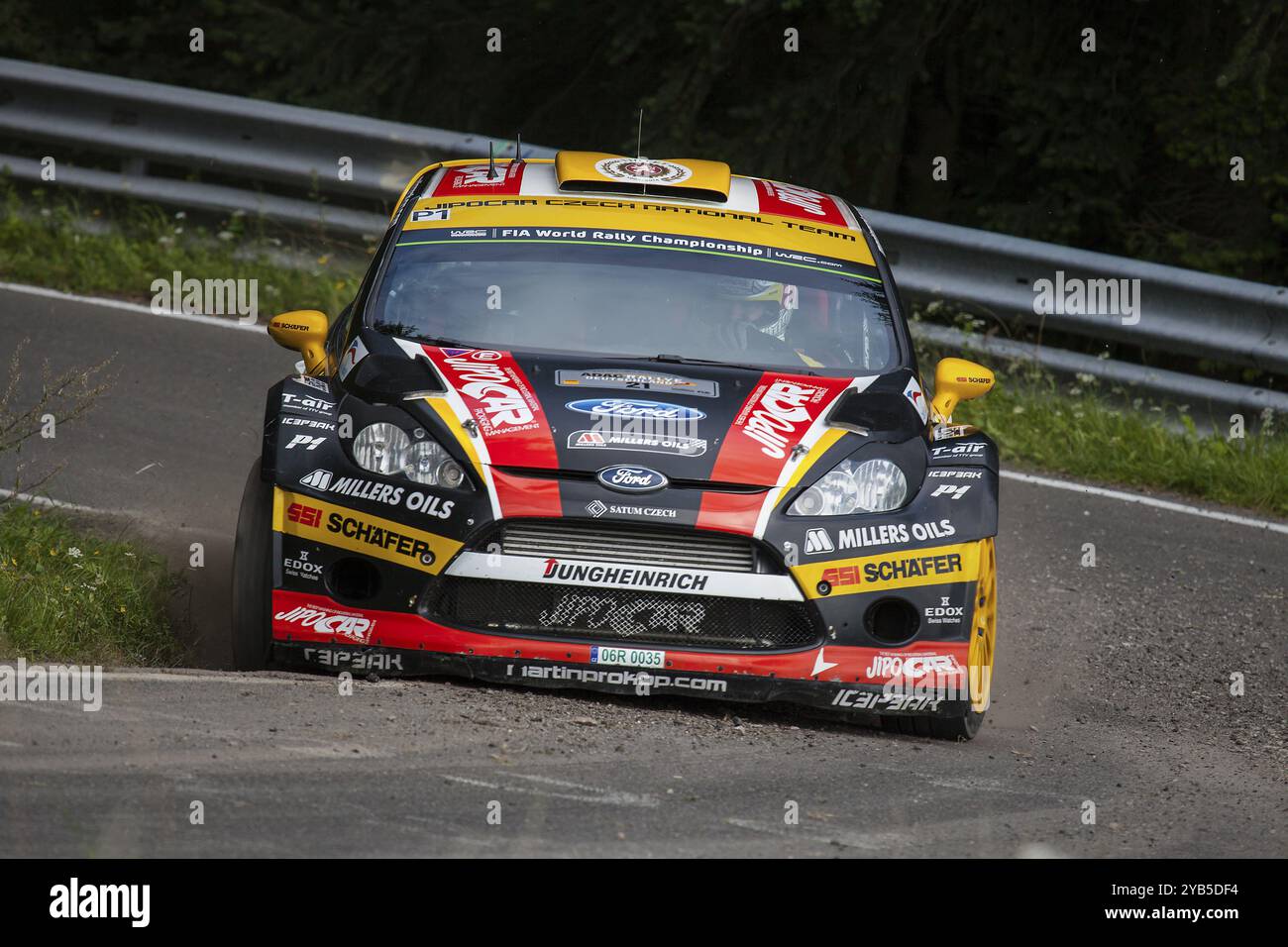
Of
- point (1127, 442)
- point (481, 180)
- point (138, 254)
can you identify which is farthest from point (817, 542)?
→ point (138, 254)

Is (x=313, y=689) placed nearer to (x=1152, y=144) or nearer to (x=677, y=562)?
(x=677, y=562)

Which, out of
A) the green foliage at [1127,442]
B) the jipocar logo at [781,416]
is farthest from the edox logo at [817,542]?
the green foliage at [1127,442]

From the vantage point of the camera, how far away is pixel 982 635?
5441mm

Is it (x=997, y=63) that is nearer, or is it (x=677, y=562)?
(x=677, y=562)

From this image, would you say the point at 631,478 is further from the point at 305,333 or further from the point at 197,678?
the point at 305,333

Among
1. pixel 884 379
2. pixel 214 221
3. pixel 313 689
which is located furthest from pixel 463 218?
pixel 214 221

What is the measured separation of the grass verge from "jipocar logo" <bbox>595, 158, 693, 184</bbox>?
2.35m

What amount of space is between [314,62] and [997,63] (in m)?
5.11

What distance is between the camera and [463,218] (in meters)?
6.58

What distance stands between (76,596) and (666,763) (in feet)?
8.08

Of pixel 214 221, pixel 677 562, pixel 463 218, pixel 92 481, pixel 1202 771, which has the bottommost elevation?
pixel 1202 771

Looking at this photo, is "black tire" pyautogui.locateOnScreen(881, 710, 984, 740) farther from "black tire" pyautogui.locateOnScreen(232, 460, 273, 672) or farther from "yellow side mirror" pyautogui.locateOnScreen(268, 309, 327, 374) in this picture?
"yellow side mirror" pyautogui.locateOnScreen(268, 309, 327, 374)

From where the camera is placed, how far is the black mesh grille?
16.9 feet

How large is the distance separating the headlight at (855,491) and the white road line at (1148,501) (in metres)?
3.75
